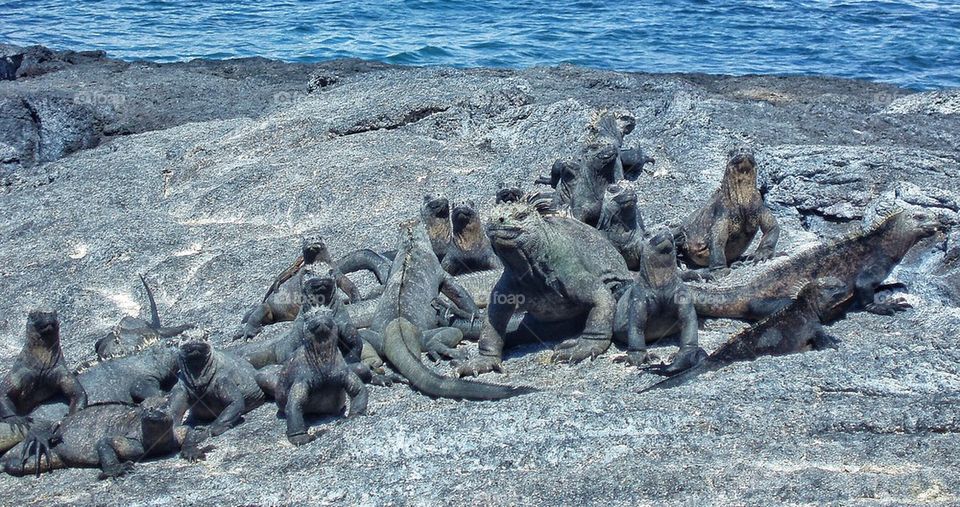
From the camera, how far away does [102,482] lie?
5.20 meters

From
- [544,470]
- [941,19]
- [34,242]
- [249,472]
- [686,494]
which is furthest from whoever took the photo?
[941,19]

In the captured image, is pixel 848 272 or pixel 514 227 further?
pixel 848 272

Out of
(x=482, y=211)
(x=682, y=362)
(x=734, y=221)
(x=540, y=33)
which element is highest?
(x=734, y=221)

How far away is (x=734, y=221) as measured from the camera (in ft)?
23.4

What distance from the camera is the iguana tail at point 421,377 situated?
5477 millimetres

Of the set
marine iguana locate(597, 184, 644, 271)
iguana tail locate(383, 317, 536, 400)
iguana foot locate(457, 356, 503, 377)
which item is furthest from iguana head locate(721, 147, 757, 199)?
iguana tail locate(383, 317, 536, 400)

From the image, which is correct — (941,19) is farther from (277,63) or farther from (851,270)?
(851,270)

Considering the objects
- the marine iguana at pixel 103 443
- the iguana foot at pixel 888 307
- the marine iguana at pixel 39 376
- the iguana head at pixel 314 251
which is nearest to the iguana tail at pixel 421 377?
the iguana head at pixel 314 251

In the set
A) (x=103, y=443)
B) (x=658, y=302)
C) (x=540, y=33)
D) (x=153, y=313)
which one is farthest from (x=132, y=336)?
(x=540, y=33)

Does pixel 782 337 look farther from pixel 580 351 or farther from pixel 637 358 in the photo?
pixel 580 351

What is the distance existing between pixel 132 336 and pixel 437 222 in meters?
2.24

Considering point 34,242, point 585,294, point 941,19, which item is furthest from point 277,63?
point 941,19

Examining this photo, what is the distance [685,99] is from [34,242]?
21.0 ft

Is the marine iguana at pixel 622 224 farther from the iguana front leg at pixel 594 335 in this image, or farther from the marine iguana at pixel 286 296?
the marine iguana at pixel 286 296
